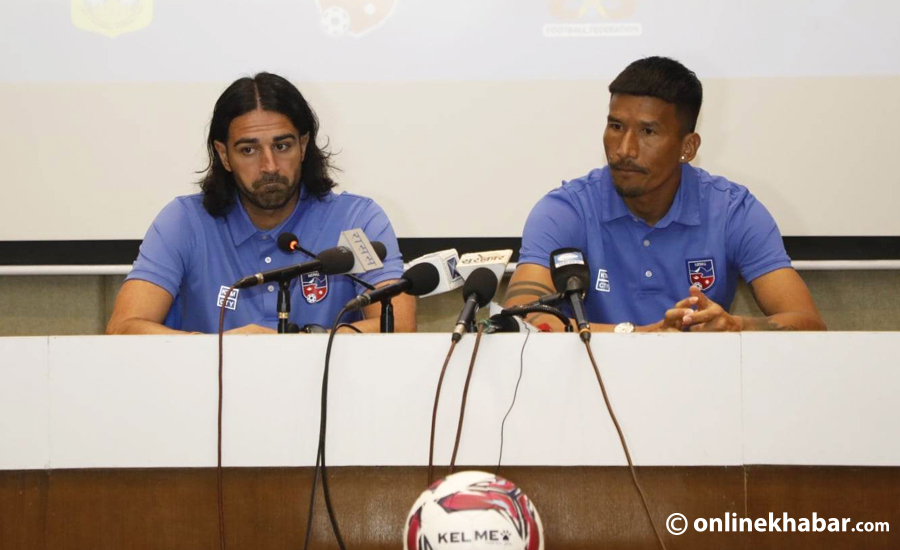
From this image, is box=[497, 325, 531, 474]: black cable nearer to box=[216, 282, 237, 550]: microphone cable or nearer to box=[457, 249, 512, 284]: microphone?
box=[457, 249, 512, 284]: microphone

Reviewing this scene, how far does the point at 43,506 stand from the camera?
1.72m

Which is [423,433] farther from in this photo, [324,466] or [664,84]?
[664,84]

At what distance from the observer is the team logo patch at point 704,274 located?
106 inches

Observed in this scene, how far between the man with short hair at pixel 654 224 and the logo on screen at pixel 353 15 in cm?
87

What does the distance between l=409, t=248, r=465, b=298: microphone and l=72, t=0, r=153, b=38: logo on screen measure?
5.94ft

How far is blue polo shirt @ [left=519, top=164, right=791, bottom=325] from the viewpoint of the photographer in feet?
8.79

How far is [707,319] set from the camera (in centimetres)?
198

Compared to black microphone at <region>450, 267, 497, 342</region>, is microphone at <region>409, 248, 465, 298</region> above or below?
above

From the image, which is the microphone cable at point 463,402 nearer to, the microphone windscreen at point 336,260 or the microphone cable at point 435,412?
the microphone cable at point 435,412

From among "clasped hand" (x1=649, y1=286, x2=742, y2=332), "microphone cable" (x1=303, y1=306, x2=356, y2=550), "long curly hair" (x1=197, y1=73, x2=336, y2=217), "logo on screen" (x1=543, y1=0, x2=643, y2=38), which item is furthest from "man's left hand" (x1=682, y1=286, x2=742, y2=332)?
"logo on screen" (x1=543, y1=0, x2=643, y2=38)

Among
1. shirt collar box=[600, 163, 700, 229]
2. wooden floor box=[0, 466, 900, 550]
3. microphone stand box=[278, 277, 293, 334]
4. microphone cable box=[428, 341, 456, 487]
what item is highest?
shirt collar box=[600, 163, 700, 229]

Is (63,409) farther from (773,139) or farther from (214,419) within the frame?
(773,139)

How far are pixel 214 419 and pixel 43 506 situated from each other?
1.15ft

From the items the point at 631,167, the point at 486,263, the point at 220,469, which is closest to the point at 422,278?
the point at 486,263
